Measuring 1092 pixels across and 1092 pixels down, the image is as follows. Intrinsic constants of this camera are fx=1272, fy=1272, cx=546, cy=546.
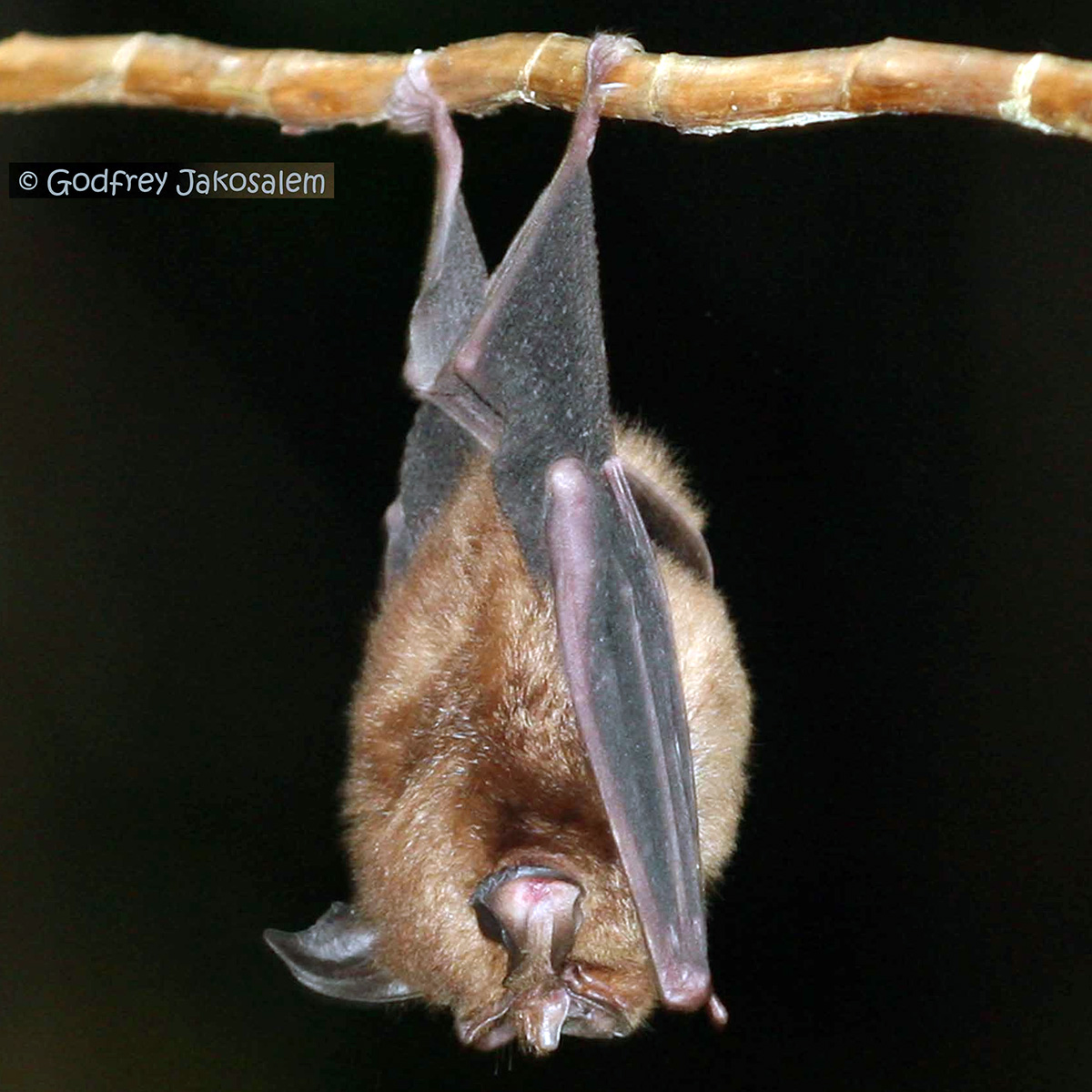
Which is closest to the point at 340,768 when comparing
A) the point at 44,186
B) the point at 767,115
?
the point at 44,186

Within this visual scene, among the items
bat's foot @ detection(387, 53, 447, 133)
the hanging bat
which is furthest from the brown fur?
bat's foot @ detection(387, 53, 447, 133)

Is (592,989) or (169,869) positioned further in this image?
(169,869)

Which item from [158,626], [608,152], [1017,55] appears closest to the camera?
[1017,55]

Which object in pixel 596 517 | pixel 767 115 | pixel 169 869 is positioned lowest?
pixel 169 869

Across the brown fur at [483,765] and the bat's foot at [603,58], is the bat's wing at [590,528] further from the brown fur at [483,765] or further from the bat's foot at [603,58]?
the brown fur at [483,765]

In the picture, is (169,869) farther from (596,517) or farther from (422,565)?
(596,517)

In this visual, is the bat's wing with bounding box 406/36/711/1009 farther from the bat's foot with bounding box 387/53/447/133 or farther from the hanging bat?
the bat's foot with bounding box 387/53/447/133

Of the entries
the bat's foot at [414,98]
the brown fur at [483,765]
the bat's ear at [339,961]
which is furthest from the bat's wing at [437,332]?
the bat's ear at [339,961]
